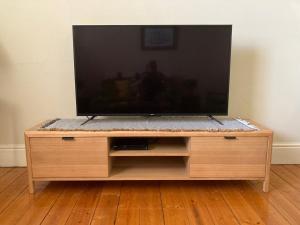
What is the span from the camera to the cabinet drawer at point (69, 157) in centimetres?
173

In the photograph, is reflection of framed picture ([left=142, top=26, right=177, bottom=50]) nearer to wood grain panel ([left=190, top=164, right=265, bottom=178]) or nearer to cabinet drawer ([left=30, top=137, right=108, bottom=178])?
cabinet drawer ([left=30, top=137, right=108, bottom=178])

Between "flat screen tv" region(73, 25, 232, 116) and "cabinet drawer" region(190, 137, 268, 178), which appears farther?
"flat screen tv" region(73, 25, 232, 116)

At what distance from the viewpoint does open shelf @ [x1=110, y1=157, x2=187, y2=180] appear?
1804mm

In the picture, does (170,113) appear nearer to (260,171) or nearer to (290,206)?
(260,171)

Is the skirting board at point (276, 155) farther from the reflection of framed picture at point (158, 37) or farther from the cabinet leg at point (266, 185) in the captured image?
the reflection of framed picture at point (158, 37)

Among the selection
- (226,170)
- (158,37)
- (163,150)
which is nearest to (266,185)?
(226,170)

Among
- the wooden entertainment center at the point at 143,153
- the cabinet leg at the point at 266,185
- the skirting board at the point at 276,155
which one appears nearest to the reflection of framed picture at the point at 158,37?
the wooden entertainment center at the point at 143,153

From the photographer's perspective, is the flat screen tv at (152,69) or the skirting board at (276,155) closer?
the flat screen tv at (152,69)

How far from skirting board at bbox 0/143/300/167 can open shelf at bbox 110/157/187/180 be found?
88 cm

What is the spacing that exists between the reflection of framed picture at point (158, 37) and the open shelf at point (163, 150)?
71cm

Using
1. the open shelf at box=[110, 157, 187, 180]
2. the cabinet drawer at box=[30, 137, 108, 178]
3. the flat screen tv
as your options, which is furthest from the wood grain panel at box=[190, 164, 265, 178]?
the cabinet drawer at box=[30, 137, 108, 178]

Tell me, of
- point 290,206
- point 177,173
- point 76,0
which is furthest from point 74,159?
point 290,206

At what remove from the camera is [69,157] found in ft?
5.73

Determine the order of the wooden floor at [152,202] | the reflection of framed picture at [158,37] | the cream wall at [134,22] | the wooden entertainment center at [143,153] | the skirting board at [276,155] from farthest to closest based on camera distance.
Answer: the skirting board at [276,155]
the cream wall at [134,22]
the reflection of framed picture at [158,37]
the wooden entertainment center at [143,153]
the wooden floor at [152,202]
